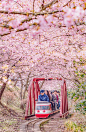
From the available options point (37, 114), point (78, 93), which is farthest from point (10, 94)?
point (78, 93)

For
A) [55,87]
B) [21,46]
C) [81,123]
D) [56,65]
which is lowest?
[55,87]

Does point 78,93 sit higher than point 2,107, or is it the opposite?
point 78,93

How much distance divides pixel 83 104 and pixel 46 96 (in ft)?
20.0

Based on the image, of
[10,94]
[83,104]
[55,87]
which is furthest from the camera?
[55,87]

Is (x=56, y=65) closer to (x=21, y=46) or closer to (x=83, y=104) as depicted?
(x=21, y=46)

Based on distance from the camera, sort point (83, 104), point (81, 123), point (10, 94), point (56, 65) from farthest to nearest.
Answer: point (10, 94)
point (56, 65)
point (81, 123)
point (83, 104)

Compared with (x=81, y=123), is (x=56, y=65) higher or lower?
higher

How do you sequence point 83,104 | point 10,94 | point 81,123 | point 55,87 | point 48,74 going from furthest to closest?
point 55,87 → point 10,94 → point 48,74 → point 81,123 → point 83,104

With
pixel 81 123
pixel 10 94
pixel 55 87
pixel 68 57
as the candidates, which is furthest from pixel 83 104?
pixel 55 87

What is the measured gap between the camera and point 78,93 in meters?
9.41

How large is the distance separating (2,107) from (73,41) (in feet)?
26.4

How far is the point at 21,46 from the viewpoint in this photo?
12.3 metres

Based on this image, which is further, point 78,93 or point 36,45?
point 36,45

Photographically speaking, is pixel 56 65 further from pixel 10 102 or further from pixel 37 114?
pixel 10 102
